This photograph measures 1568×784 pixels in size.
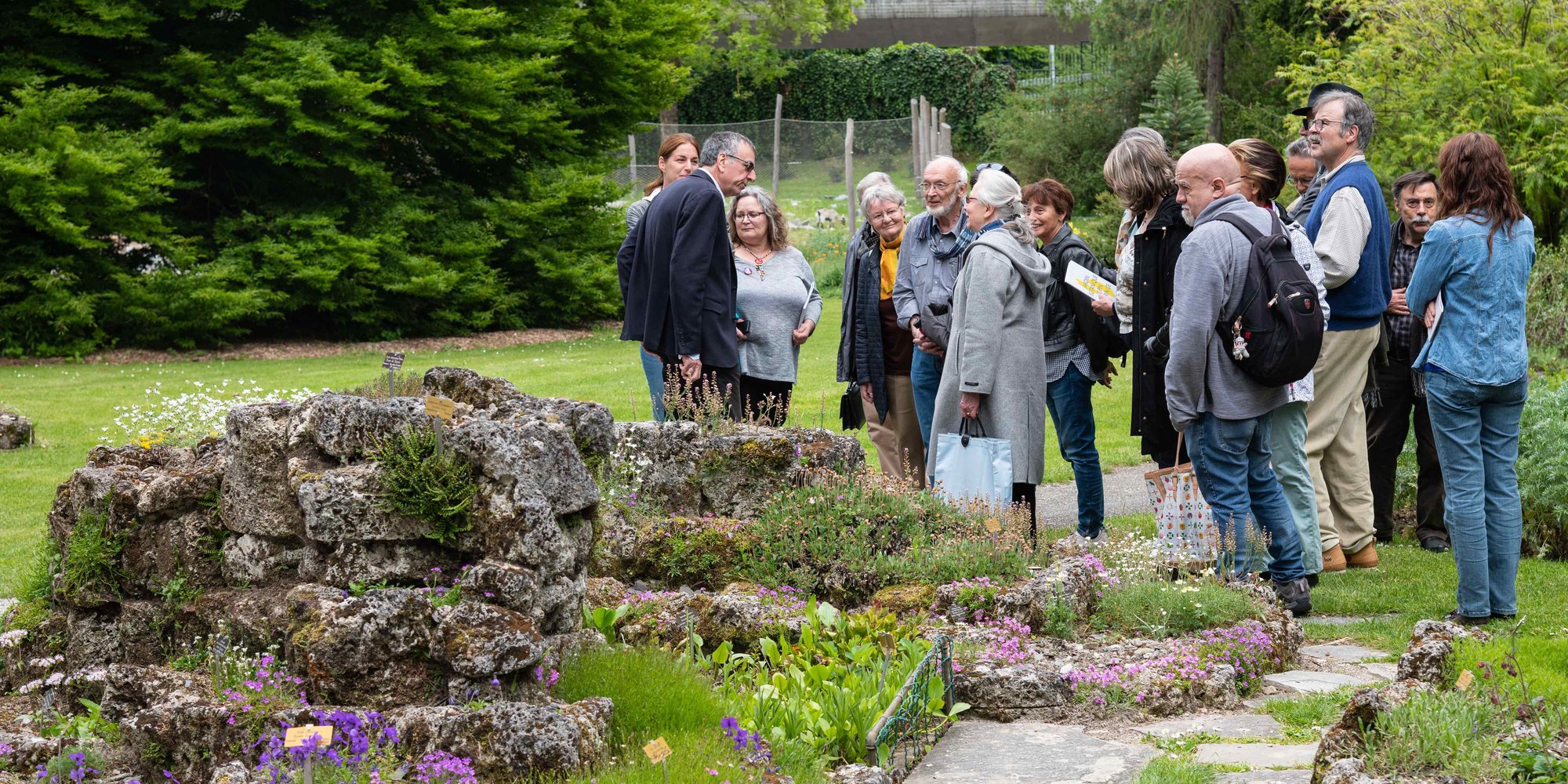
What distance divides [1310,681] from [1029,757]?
4.71 ft

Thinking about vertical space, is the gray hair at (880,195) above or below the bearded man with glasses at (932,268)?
above

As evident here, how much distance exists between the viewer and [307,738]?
345 centimetres

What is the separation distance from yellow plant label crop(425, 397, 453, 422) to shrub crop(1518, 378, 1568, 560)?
5.71 m

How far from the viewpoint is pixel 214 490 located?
466 centimetres

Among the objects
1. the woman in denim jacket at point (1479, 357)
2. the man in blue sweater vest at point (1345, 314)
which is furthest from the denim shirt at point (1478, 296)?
the man in blue sweater vest at point (1345, 314)

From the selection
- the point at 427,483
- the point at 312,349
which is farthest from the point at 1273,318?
the point at 312,349

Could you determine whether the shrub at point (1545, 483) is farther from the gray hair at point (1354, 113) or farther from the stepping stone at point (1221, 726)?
the stepping stone at point (1221, 726)

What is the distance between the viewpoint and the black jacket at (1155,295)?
6.22m

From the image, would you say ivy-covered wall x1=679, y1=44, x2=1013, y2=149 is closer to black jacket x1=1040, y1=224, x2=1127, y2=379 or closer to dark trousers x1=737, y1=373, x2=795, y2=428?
dark trousers x1=737, y1=373, x2=795, y2=428

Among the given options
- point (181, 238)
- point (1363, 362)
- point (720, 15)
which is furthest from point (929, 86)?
point (1363, 362)

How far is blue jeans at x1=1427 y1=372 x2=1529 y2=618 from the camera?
5.54 meters

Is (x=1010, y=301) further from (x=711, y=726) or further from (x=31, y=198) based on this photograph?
(x=31, y=198)

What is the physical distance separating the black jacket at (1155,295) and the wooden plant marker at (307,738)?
13.0ft

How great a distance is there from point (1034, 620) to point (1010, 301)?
1.94 metres
